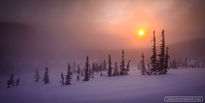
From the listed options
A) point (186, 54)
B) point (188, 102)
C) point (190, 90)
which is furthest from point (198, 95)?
point (186, 54)

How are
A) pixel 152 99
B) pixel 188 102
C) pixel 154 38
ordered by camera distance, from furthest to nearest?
pixel 154 38 < pixel 152 99 < pixel 188 102

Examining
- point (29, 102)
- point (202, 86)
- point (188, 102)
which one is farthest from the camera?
point (29, 102)

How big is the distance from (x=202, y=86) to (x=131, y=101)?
6318mm

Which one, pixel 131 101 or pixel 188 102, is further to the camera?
pixel 131 101

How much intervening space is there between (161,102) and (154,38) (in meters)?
18.6

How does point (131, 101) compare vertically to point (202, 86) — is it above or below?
below

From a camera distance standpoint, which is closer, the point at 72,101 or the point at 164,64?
the point at 72,101

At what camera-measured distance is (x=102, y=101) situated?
10.6 m

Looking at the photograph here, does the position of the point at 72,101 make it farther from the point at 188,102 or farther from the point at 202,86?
the point at 202,86

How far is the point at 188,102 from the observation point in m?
8.90

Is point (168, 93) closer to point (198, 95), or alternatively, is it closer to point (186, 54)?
point (198, 95)

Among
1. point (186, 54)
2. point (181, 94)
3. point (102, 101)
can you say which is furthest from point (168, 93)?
point (186, 54)

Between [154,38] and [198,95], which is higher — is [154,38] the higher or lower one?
the higher one

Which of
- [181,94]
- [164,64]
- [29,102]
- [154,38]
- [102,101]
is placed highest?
[154,38]
